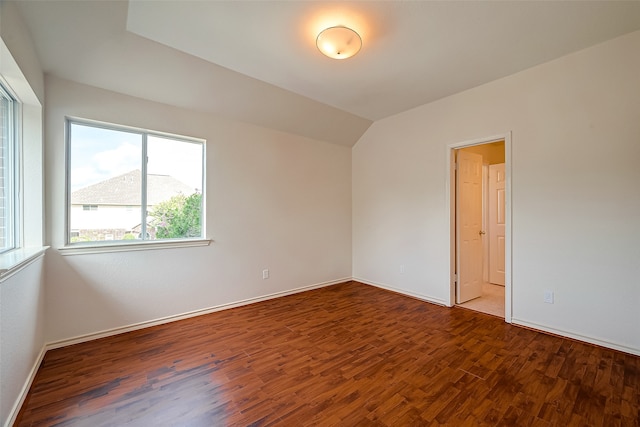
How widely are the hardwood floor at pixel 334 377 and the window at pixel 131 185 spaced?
3.64 ft

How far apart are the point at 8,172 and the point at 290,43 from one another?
2499 millimetres


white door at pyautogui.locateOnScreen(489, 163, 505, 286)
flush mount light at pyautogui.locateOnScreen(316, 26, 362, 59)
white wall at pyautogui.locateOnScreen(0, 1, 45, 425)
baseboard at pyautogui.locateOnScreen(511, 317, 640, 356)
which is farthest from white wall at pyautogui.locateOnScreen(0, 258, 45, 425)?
white door at pyautogui.locateOnScreen(489, 163, 505, 286)

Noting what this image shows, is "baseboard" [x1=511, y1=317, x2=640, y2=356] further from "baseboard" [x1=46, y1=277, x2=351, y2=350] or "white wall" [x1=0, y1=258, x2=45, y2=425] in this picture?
"white wall" [x1=0, y1=258, x2=45, y2=425]

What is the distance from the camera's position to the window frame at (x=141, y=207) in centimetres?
255

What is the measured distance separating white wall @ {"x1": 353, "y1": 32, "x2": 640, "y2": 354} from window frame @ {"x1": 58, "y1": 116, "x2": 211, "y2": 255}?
3.05 meters

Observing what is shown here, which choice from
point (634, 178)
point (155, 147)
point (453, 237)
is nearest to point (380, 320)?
point (453, 237)

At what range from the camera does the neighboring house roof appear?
267 cm

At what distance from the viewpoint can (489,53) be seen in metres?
2.60

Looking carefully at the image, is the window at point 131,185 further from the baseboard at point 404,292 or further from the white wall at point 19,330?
the baseboard at point 404,292

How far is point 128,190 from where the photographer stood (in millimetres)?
2900

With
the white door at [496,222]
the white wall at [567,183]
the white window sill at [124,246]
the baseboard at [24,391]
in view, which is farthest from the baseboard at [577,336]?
the baseboard at [24,391]

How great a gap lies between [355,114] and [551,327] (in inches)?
142

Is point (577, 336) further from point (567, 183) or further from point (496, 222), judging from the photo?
point (496, 222)

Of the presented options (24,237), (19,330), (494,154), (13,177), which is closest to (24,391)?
(19,330)
